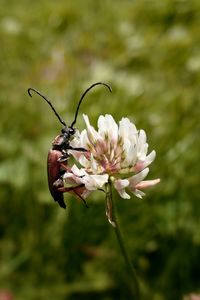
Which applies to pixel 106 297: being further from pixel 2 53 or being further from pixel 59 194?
pixel 2 53

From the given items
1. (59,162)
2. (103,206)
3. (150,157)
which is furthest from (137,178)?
(103,206)

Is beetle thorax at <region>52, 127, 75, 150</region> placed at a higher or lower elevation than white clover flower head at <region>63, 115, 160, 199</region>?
higher

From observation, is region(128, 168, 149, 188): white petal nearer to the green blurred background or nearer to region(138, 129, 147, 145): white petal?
region(138, 129, 147, 145): white petal

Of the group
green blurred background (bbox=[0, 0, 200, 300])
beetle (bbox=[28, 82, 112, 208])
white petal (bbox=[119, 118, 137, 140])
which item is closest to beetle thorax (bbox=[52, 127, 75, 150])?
beetle (bbox=[28, 82, 112, 208])

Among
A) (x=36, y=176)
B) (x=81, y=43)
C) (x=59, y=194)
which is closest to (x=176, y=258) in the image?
(x=36, y=176)

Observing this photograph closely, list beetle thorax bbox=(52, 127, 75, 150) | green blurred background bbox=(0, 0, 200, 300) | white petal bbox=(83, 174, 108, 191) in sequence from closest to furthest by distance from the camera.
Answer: white petal bbox=(83, 174, 108, 191)
beetle thorax bbox=(52, 127, 75, 150)
green blurred background bbox=(0, 0, 200, 300)

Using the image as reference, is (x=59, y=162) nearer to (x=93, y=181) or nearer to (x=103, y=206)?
(x=93, y=181)

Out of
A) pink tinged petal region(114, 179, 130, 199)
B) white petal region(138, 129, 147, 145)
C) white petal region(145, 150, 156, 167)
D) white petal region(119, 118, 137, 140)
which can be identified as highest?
white petal region(119, 118, 137, 140)

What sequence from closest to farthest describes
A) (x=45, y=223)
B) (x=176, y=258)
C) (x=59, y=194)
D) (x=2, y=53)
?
(x=59, y=194), (x=176, y=258), (x=45, y=223), (x=2, y=53)

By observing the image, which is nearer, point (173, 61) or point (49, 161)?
point (49, 161)

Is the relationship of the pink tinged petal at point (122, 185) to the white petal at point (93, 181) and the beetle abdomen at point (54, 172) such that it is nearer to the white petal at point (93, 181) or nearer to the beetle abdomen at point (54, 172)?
the white petal at point (93, 181)
